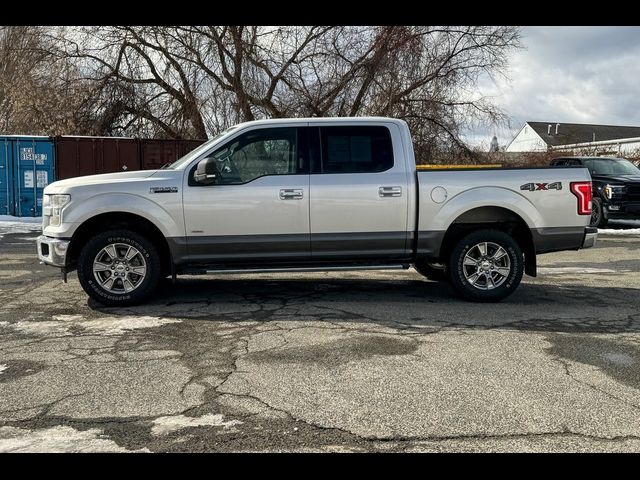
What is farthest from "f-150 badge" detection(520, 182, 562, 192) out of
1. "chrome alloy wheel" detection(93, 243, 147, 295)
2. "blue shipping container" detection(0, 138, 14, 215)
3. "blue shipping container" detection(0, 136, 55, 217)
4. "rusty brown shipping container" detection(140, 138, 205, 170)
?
"blue shipping container" detection(0, 138, 14, 215)

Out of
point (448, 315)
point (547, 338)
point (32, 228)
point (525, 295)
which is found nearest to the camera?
point (547, 338)

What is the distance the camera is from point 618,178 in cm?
1470

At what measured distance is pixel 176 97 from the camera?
63.5 ft

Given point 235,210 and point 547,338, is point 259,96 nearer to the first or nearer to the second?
point 235,210

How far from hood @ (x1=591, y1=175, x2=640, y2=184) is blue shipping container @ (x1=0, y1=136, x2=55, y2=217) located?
15.7 m

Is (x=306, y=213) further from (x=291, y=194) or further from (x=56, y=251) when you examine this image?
(x=56, y=251)

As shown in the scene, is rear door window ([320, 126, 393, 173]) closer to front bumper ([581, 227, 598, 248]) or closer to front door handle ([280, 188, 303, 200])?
front door handle ([280, 188, 303, 200])

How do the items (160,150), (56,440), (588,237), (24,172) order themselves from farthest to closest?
(160,150), (24,172), (588,237), (56,440)

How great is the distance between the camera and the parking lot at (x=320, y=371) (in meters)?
3.07

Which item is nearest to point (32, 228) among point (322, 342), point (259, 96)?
point (259, 96)

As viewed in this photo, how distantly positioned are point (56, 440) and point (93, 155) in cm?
1532

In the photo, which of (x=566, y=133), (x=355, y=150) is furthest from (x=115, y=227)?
(x=566, y=133)

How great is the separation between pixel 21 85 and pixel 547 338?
1919 centimetres

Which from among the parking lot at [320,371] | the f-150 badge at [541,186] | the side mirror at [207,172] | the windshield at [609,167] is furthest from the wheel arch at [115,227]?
the windshield at [609,167]
